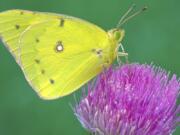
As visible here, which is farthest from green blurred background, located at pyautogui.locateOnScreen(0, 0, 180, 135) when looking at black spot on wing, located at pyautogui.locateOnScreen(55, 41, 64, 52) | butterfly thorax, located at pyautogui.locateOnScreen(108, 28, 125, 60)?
butterfly thorax, located at pyautogui.locateOnScreen(108, 28, 125, 60)

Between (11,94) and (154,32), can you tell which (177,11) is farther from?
(11,94)

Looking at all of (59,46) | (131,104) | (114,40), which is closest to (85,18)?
(59,46)

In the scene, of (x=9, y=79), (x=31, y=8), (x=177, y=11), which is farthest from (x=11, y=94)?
(x=177, y=11)

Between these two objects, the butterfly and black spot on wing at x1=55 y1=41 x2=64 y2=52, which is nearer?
the butterfly

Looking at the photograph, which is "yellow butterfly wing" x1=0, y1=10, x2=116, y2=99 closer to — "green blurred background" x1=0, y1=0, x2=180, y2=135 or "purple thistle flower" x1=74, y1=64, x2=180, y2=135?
"purple thistle flower" x1=74, y1=64, x2=180, y2=135

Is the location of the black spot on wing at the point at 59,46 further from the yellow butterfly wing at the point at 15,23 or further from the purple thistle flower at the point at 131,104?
the purple thistle flower at the point at 131,104

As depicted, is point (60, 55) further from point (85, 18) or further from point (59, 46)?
point (85, 18)
